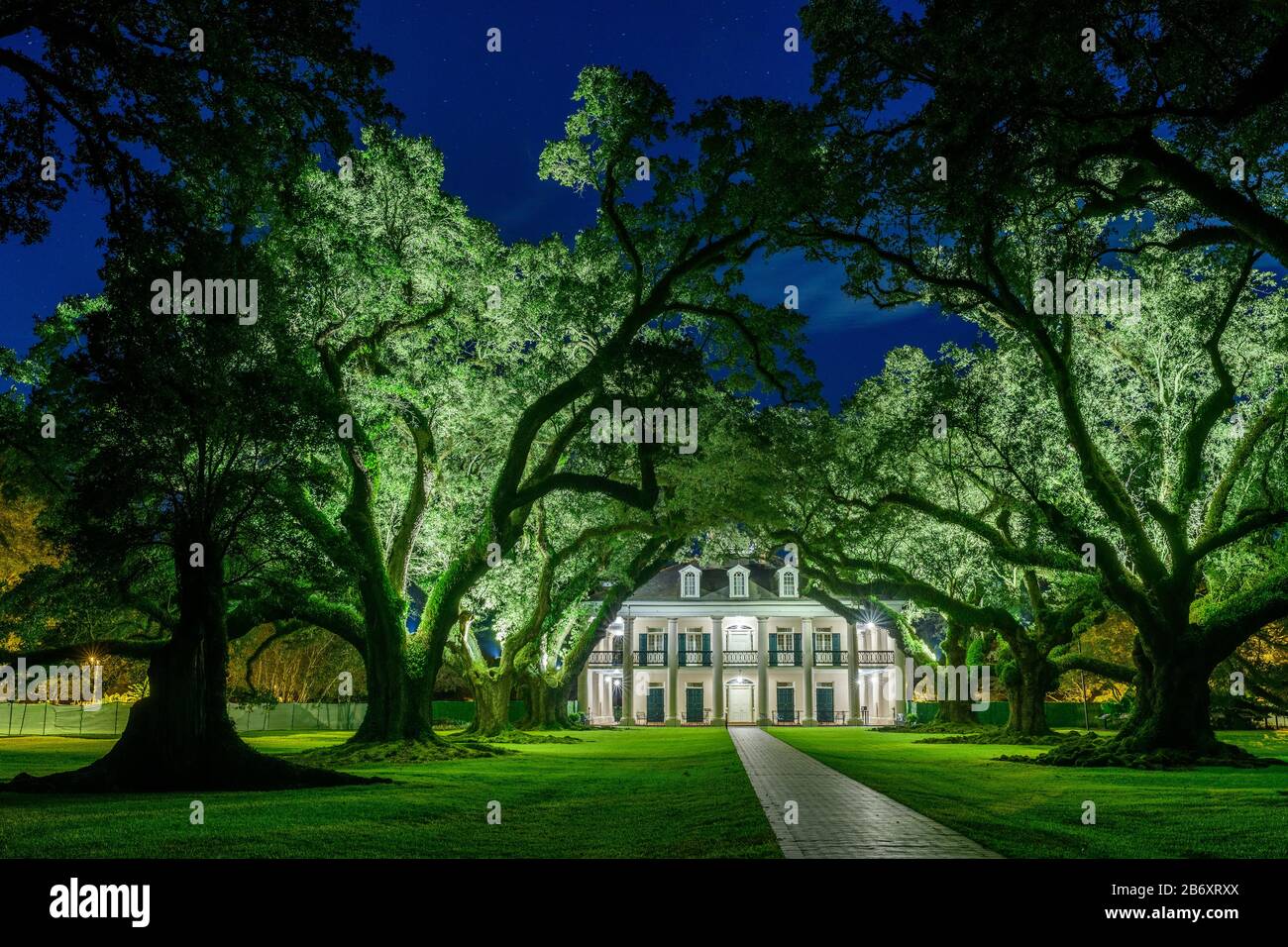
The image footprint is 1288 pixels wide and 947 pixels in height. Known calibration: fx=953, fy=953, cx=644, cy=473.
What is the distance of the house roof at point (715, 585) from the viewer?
56344 millimetres

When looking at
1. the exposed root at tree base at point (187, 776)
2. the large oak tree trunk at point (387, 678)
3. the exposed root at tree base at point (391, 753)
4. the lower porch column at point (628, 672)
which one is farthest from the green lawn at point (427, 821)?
the lower porch column at point (628, 672)

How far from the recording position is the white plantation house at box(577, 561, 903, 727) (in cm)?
5481

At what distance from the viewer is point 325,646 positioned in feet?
178

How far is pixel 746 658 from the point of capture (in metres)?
55.5

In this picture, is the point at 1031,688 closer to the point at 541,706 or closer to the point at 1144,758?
the point at 1144,758

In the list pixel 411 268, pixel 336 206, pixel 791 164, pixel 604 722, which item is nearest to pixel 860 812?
pixel 791 164

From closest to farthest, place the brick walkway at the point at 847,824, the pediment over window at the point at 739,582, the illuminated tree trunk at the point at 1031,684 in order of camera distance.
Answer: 1. the brick walkway at the point at 847,824
2. the illuminated tree trunk at the point at 1031,684
3. the pediment over window at the point at 739,582

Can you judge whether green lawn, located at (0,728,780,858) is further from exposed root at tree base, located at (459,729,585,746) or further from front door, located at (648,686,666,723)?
front door, located at (648,686,666,723)

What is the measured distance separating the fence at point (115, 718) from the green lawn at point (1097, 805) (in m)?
24.4

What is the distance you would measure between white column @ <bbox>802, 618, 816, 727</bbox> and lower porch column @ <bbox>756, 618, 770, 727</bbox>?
2.26m

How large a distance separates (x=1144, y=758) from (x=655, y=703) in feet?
128

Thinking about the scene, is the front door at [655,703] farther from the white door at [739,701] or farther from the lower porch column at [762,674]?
the lower porch column at [762,674]
